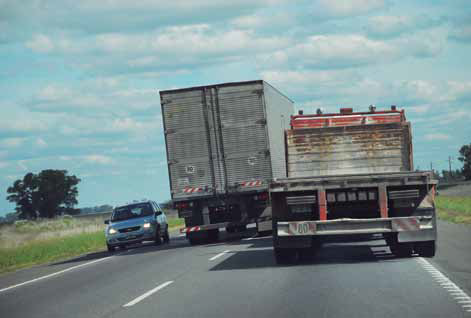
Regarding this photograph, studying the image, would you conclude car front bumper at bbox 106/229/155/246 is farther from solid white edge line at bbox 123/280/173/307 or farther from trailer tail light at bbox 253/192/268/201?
solid white edge line at bbox 123/280/173/307

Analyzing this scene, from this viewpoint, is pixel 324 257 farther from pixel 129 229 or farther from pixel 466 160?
pixel 466 160

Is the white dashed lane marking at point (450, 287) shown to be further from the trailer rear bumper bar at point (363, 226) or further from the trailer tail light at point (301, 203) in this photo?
the trailer tail light at point (301, 203)

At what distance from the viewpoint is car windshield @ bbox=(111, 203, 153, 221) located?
3114 centimetres

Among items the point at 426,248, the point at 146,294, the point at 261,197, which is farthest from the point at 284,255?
the point at 261,197

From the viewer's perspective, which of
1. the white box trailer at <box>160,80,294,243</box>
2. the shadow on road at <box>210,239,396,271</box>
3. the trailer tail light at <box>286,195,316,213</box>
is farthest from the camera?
the white box trailer at <box>160,80,294,243</box>

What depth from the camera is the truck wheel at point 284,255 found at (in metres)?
17.3

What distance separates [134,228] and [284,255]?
13.4 metres

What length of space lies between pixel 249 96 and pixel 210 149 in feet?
6.57

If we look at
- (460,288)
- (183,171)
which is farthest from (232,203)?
(460,288)

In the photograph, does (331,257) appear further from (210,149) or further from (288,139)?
(210,149)

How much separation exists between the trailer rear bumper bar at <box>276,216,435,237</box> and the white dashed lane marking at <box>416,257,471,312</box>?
0.79 metres

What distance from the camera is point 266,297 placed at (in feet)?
40.2

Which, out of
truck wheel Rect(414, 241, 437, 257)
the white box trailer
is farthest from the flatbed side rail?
the white box trailer

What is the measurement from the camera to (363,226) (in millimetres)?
16547
